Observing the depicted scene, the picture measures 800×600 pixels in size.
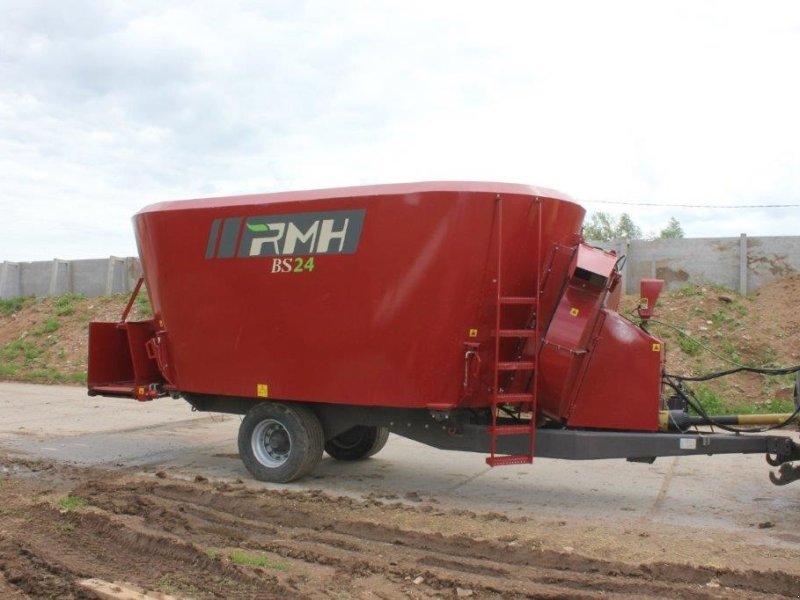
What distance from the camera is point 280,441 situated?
7.85m

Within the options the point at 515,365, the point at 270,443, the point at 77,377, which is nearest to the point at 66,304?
the point at 77,377

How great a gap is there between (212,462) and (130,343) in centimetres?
163

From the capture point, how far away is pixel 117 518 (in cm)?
624

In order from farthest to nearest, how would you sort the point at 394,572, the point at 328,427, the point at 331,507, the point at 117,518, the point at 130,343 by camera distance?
1. the point at 130,343
2. the point at 328,427
3. the point at 331,507
4. the point at 117,518
5. the point at 394,572

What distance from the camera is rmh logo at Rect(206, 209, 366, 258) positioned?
6.93 meters

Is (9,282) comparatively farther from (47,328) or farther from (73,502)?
(73,502)

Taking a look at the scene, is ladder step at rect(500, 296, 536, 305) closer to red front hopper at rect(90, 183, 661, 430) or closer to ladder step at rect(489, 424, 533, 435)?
red front hopper at rect(90, 183, 661, 430)

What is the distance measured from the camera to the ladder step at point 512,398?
6512 mm

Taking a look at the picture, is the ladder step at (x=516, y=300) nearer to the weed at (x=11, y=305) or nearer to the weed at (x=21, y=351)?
the weed at (x=21, y=351)

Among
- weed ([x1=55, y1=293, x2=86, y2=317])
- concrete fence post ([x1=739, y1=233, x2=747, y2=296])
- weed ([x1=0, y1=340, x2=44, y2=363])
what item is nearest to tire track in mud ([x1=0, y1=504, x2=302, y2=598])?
concrete fence post ([x1=739, y1=233, x2=747, y2=296])

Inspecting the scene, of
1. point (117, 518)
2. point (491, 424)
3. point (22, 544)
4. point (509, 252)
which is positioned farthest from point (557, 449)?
point (22, 544)

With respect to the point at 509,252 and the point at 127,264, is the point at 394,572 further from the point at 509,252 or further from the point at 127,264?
the point at 127,264

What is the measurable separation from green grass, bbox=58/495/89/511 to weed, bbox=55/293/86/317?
19288 mm

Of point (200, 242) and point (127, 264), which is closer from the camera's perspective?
point (200, 242)
